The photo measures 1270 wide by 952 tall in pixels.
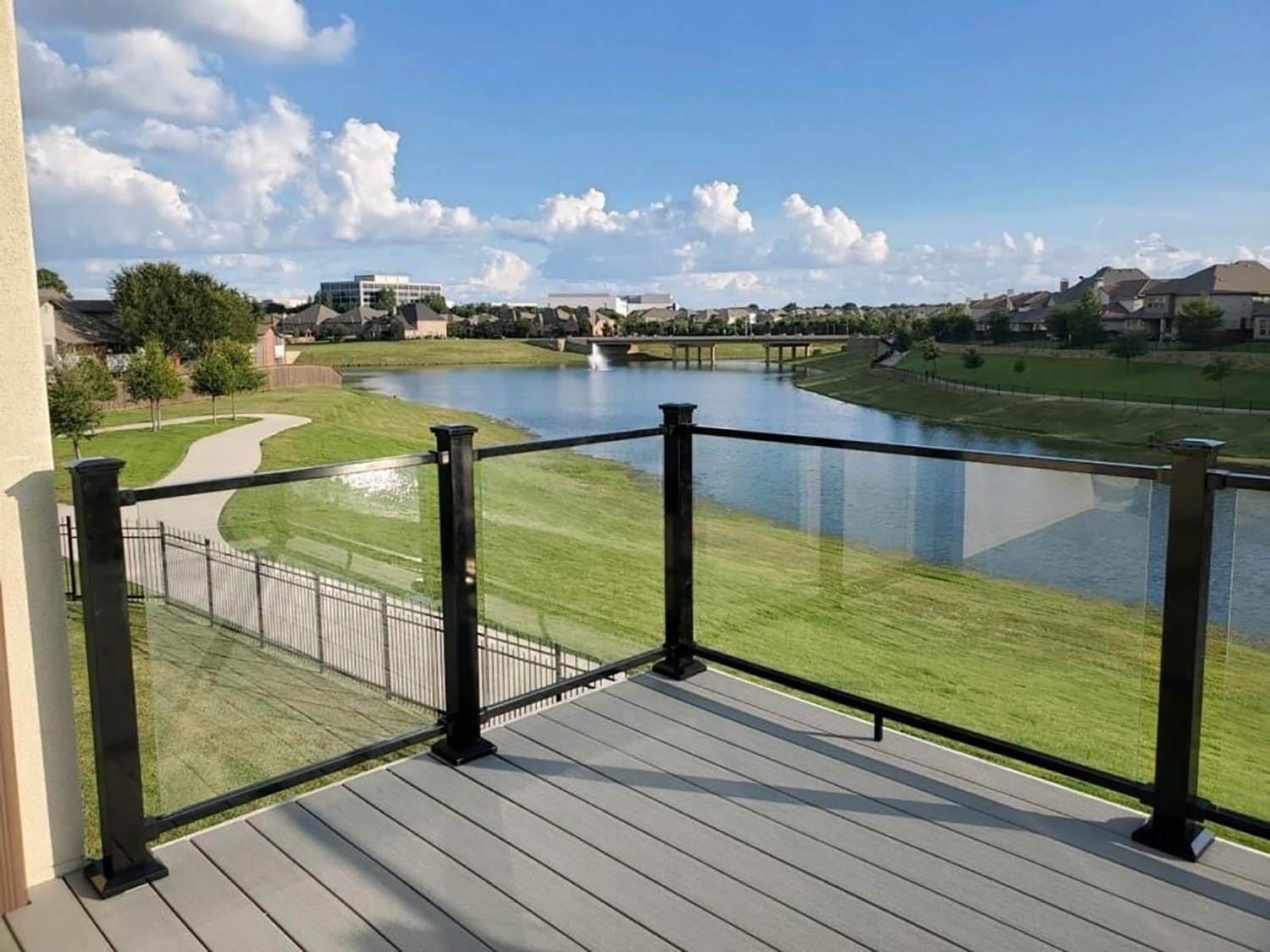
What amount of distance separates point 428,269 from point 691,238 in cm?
12153

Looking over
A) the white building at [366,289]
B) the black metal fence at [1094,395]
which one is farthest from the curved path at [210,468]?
the white building at [366,289]

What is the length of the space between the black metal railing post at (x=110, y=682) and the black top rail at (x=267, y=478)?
71mm

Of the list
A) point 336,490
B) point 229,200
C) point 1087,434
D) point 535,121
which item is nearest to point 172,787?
point 336,490

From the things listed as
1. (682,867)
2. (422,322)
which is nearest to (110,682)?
(682,867)

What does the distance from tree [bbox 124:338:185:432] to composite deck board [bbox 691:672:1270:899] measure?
91.7ft

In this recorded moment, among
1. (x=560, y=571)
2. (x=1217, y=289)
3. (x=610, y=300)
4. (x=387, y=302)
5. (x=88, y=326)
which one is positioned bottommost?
(x=560, y=571)

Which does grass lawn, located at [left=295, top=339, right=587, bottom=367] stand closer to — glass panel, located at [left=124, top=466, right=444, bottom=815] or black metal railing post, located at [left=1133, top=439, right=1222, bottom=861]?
glass panel, located at [left=124, top=466, right=444, bottom=815]

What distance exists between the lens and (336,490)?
269 cm

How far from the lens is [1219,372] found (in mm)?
37312

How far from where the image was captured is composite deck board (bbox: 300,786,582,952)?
6.22 feet

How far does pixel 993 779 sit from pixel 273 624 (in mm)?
2506

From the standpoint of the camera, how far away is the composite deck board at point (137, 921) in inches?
73.3

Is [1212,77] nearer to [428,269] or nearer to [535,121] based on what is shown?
[535,121]

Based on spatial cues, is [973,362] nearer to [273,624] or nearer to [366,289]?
[273,624]
